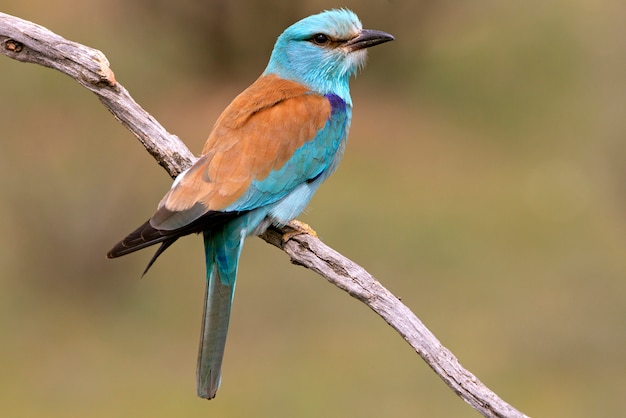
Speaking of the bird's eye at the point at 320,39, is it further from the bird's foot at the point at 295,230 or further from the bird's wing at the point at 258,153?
the bird's foot at the point at 295,230

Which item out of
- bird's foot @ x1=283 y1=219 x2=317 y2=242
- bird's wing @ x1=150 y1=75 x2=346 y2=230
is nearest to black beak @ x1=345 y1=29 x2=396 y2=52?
bird's wing @ x1=150 y1=75 x2=346 y2=230

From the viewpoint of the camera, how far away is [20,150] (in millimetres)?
8438

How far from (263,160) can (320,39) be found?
2.35 feet

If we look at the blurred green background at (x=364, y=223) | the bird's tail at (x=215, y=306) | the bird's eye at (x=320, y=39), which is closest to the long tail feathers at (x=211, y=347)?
the bird's tail at (x=215, y=306)

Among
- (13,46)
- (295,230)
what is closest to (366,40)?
(295,230)

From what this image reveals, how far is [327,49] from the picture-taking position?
14.9 feet

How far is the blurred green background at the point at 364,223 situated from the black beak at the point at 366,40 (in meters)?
2.64

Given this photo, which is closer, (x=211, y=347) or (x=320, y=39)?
(x=211, y=347)

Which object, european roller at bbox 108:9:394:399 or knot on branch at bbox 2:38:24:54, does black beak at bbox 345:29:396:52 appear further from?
knot on branch at bbox 2:38:24:54

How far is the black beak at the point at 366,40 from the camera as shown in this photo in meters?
4.51

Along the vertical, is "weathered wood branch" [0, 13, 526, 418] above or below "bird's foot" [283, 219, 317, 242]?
below

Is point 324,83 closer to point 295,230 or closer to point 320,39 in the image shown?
point 320,39

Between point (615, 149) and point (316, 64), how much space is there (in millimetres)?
4814

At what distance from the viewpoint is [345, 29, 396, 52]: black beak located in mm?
4512
